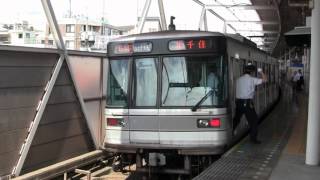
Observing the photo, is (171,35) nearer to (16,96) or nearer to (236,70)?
(236,70)

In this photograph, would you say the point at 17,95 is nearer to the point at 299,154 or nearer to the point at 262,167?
the point at 262,167

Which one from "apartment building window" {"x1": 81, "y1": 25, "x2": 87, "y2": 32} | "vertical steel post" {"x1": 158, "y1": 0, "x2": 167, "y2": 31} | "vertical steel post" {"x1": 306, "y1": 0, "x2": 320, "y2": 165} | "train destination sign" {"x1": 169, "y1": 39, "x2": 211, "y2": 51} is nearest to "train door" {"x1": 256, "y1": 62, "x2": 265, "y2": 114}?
"apartment building window" {"x1": 81, "y1": 25, "x2": 87, "y2": 32}

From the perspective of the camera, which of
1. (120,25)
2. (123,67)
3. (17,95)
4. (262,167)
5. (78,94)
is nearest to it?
(262,167)

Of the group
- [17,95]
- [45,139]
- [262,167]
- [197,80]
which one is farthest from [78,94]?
[262,167]

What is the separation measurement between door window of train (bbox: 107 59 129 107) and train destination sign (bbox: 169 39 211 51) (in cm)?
93

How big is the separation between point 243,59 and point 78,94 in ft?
11.6

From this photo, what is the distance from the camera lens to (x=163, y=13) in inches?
809

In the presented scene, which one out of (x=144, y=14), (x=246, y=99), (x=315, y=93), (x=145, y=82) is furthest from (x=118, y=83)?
(x=144, y=14)

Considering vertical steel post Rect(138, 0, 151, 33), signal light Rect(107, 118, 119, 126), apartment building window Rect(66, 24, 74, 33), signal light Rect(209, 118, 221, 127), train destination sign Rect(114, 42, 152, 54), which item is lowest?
signal light Rect(107, 118, 119, 126)

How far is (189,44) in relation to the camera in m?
9.00

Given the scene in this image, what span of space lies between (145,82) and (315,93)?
2926 mm

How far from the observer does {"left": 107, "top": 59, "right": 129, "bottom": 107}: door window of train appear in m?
9.41

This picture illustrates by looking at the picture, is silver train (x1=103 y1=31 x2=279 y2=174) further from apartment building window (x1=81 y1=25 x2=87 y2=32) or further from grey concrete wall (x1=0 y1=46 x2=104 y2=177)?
apartment building window (x1=81 y1=25 x2=87 y2=32)

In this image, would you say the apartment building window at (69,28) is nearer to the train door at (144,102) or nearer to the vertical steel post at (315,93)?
the train door at (144,102)
